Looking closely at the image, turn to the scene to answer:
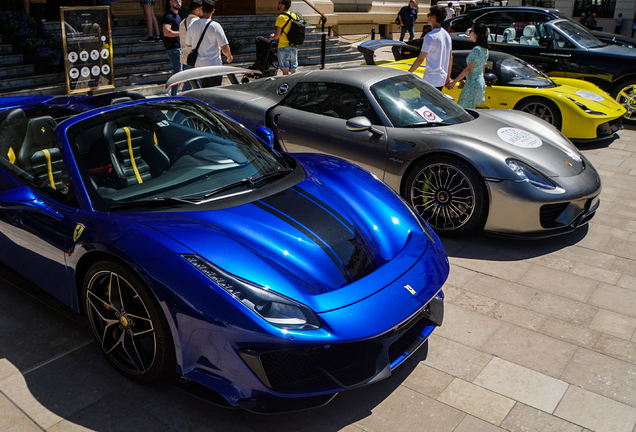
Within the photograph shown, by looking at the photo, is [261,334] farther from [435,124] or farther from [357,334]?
[435,124]

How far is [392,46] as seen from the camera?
903 cm

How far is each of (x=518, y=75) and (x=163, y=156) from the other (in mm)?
6300

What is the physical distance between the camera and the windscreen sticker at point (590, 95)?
26.4ft

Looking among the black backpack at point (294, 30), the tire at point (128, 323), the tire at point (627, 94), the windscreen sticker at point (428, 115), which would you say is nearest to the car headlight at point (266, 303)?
the tire at point (128, 323)

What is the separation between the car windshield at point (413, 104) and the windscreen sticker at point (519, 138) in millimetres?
393

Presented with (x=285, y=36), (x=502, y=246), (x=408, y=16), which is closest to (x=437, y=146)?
(x=502, y=246)

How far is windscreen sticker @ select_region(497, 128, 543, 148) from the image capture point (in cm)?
Answer: 496

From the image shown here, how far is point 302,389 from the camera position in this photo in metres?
2.46

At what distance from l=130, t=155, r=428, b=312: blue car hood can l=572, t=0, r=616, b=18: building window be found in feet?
104

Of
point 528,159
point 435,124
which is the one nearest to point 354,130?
point 435,124

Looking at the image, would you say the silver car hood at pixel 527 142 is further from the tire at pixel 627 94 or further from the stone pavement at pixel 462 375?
the tire at pixel 627 94

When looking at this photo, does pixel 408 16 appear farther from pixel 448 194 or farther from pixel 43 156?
pixel 43 156

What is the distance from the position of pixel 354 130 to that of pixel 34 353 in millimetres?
2915

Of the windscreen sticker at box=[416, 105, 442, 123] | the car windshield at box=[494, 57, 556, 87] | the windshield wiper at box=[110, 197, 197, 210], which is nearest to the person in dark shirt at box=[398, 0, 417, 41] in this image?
the car windshield at box=[494, 57, 556, 87]
